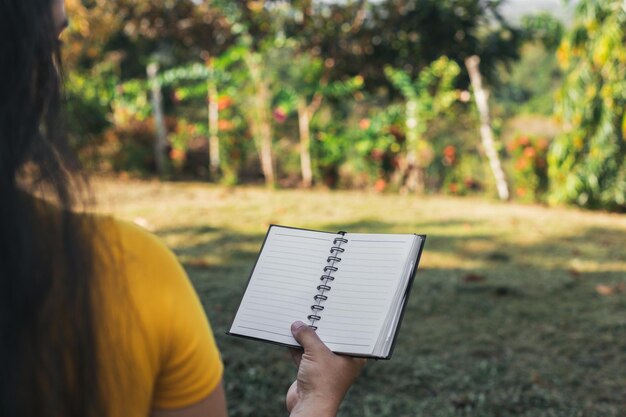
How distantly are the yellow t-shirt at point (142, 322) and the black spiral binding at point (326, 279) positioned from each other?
33 cm

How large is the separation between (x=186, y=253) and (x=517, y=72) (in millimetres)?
24960

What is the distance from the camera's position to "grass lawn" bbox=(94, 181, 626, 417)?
2936 mm

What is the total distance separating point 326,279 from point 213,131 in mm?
8863

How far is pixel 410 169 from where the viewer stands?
30.9 feet

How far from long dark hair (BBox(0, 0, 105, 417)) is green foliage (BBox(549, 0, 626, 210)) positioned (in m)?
7.40

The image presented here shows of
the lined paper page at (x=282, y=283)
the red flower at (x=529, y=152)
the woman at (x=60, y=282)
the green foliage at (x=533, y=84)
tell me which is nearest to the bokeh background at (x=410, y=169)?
the red flower at (x=529, y=152)

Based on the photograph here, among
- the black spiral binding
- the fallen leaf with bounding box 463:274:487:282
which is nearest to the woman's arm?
the black spiral binding

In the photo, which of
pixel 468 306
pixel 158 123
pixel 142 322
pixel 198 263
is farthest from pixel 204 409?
pixel 158 123

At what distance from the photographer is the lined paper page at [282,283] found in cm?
123

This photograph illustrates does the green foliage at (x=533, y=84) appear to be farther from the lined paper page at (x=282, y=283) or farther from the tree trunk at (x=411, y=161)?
the lined paper page at (x=282, y=283)

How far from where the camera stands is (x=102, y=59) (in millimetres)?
12930

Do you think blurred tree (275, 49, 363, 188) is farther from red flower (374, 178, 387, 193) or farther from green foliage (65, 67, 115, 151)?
green foliage (65, 67, 115, 151)

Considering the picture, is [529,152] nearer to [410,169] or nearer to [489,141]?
[489,141]

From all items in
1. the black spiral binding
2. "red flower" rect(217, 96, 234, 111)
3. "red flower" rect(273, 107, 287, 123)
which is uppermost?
the black spiral binding
